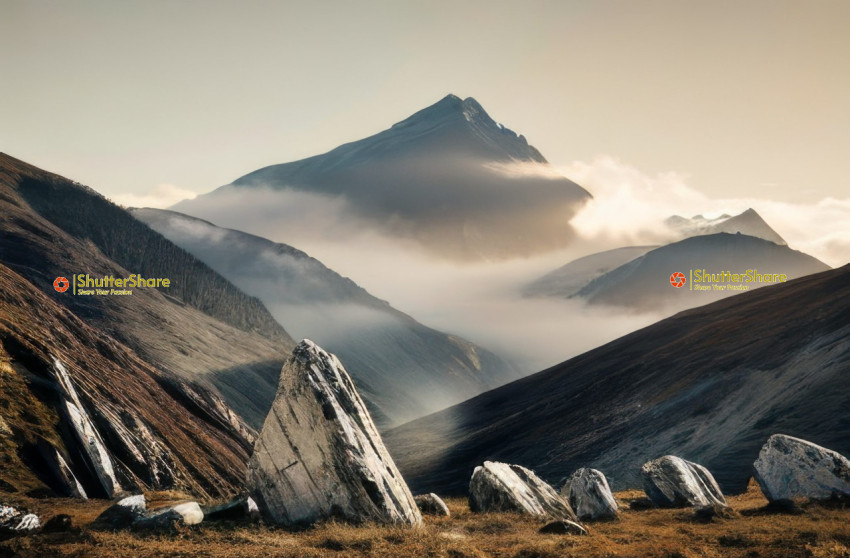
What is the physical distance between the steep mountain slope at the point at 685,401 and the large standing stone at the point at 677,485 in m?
24.1

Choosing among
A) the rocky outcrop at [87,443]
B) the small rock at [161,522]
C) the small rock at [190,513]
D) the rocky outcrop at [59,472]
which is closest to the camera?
the small rock at [161,522]

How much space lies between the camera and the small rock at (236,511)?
2344 centimetres

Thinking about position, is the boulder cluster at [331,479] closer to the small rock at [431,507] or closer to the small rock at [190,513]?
the small rock at [190,513]

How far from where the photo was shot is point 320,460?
24.8 metres

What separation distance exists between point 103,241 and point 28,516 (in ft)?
424

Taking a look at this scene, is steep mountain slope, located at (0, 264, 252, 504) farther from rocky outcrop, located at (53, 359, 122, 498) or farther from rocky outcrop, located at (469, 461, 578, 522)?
rocky outcrop, located at (469, 461, 578, 522)

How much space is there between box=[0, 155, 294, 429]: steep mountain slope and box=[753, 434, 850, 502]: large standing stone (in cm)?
7525

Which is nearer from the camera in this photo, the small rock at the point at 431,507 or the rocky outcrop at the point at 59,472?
the rocky outcrop at the point at 59,472

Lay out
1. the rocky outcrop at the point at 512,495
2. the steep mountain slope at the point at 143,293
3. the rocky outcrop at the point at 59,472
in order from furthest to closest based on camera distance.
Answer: the steep mountain slope at the point at 143,293
the rocky outcrop at the point at 512,495
the rocky outcrop at the point at 59,472

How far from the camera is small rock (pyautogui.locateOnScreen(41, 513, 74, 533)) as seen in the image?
19.9 m

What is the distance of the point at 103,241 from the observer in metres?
136

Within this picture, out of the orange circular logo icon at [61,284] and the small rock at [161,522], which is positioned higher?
the orange circular logo icon at [61,284]

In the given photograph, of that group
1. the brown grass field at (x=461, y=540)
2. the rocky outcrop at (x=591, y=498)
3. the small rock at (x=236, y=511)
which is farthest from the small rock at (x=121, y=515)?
the rocky outcrop at (x=591, y=498)

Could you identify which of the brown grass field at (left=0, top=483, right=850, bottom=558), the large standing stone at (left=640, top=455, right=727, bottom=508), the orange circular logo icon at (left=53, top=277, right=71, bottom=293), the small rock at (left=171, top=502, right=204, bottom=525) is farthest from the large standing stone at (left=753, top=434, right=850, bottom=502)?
the orange circular logo icon at (left=53, top=277, right=71, bottom=293)
